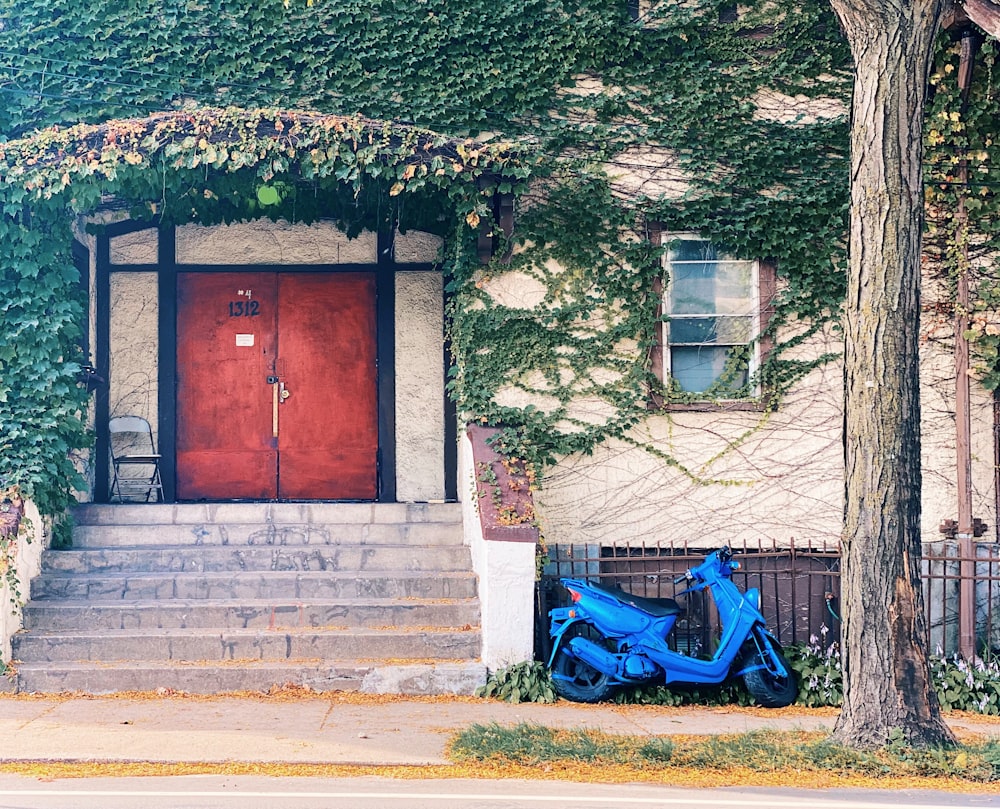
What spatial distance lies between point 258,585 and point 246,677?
1.04 metres

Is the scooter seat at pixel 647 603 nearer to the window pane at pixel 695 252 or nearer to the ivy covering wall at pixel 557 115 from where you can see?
the ivy covering wall at pixel 557 115

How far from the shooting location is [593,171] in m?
9.99

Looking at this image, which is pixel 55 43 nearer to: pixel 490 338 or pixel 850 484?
pixel 490 338

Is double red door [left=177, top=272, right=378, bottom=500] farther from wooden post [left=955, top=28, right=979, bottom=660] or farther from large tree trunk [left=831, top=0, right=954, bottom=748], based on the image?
large tree trunk [left=831, top=0, right=954, bottom=748]

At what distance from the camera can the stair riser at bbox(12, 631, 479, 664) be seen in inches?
326

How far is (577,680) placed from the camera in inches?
327

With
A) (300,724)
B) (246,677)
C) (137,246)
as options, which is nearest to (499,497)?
(246,677)

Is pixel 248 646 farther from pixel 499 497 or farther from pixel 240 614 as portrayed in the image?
pixel 499 497

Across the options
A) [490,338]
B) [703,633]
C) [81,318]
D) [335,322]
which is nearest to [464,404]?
[490,338]

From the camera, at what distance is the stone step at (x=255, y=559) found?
29.8 ft

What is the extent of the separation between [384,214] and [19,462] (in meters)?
3.98

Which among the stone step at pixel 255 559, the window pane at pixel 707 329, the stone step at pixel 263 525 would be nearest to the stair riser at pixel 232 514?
the stone step at pixel 263 525

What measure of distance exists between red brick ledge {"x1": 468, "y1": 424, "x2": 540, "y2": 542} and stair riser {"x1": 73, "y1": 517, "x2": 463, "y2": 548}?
0.80 m

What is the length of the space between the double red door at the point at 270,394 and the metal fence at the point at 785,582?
2.57 m
